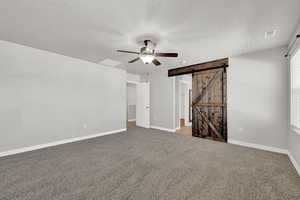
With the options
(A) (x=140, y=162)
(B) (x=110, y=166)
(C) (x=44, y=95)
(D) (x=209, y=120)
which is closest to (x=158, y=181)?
(A) (x=140, y=162)

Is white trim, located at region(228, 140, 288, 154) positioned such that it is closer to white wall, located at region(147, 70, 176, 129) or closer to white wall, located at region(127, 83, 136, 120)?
white wall, located at region(147, 70, 176, 129)

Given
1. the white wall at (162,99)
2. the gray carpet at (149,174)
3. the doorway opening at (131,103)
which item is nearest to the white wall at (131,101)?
the doorway opening at (131,103)

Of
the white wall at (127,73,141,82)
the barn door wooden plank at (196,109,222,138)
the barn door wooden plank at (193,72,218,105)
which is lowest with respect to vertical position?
the barn door wooden plank at (196,109,222,138)

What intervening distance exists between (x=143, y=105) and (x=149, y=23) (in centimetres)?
432

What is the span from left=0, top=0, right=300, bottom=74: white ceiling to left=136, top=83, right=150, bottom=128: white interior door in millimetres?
3031

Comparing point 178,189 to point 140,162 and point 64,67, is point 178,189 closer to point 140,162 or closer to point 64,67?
point 140,162

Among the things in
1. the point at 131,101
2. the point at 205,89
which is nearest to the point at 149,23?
the point at 205,89

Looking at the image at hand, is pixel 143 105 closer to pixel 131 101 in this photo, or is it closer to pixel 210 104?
pixel 131 101

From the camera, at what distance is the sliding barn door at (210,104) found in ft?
13.0

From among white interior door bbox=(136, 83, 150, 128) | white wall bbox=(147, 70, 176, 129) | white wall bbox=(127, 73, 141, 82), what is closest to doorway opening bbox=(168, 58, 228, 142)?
white wall bbox=(147, 70, 176, 129)

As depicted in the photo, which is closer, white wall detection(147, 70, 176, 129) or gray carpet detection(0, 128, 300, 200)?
gray carpet detection(0, 128, 300, 200)

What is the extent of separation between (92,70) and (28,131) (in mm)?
2414

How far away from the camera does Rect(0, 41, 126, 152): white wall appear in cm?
297

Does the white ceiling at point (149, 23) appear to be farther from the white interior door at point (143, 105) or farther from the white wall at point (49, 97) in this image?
the white interior door at point (143, 105)
